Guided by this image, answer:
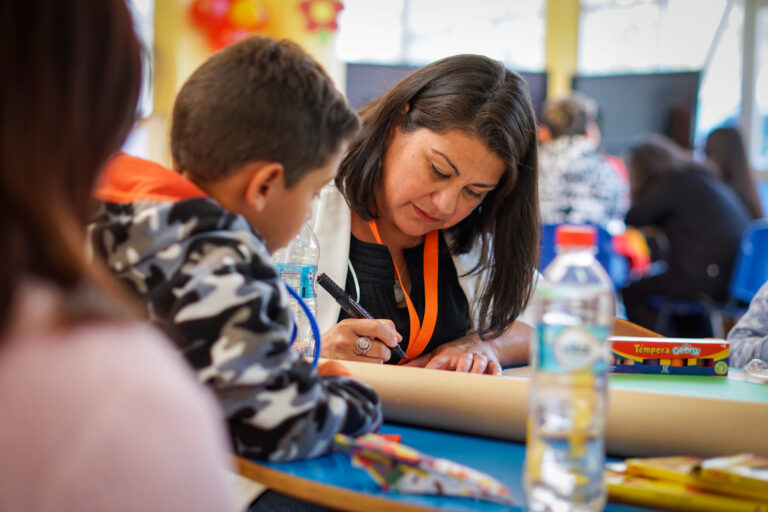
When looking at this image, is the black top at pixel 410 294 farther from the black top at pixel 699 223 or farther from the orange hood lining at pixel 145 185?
the black top at pixel 699 223

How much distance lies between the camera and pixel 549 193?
4.53m

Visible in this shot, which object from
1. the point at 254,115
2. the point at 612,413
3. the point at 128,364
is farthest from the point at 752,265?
the point at 128,364

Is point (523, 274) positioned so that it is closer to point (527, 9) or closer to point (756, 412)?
point (756, 412)

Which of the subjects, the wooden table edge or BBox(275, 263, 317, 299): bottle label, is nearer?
the wooden table edge

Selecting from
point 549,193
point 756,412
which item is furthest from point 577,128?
point 756,412

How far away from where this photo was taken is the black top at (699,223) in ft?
14.0

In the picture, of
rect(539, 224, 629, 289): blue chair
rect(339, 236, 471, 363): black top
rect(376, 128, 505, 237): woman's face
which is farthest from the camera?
rect(539, 224, 629, 289): blue chair

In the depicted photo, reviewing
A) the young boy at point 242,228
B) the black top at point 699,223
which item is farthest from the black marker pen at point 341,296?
the black top at point 699,223

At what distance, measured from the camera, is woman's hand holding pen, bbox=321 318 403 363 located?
4.12 ft

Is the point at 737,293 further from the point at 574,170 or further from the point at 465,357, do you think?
the point at 465,357

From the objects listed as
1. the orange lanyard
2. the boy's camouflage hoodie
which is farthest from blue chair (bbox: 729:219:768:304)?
the boy's camouflage hoodie

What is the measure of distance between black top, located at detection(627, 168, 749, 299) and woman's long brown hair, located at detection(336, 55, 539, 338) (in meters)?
2.98

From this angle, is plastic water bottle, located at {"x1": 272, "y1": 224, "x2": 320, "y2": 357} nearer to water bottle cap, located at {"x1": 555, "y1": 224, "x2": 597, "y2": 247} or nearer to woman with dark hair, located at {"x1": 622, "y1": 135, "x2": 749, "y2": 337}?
water bottle cap, located at {"x1": 555, "y1": 224, "x2": 597, "y2": 247}

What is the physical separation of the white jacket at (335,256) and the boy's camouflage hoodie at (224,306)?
2.59 ft
